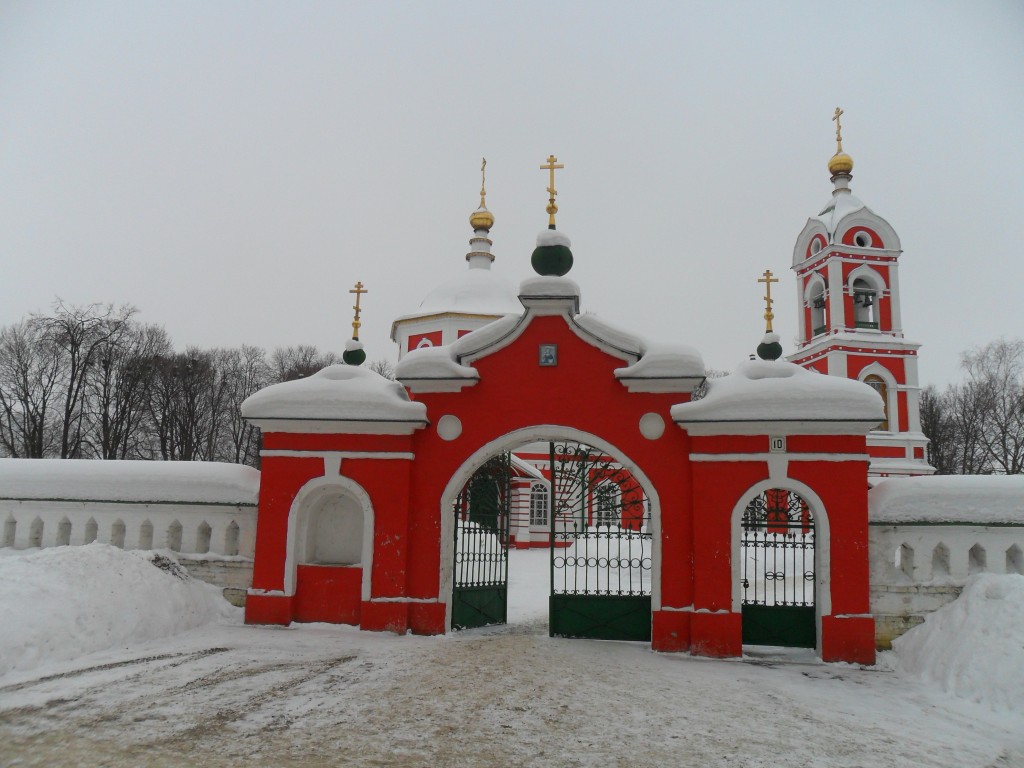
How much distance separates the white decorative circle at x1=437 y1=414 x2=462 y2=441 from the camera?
10469 mm

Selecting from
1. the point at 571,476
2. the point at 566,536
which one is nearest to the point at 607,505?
the point at 571,476

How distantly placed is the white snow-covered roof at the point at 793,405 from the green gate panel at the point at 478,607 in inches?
151

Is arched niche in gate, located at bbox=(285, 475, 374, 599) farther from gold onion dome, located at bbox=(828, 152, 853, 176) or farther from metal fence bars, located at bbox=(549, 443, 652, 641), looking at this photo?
gold onion dome, located at bbox=(828, 152, 853, 176)

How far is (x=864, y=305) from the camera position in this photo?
96.5 feet

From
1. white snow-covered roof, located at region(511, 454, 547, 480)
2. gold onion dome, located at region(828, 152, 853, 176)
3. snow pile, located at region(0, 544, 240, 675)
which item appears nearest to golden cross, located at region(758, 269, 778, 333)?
snow pile, located at region(0, 544, 240, 675)

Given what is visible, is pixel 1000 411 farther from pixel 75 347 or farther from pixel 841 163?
pixel 75 347

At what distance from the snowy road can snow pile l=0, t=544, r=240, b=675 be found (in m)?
0.37

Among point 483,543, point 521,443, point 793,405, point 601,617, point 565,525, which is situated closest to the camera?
point 793,405

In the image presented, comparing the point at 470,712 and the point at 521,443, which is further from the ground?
the point at 521,443

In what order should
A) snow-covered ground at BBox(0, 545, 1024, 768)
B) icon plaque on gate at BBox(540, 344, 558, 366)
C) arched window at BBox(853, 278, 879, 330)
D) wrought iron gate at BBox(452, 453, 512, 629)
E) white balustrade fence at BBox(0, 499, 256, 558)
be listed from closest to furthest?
snow-covered ground at BBox(0, 545, 1024, 768), icon plaque on gate at BBox(540, 344, 558, 366), white balustrade fence at BBox(0, 499, 256, 558), wrought iron gate at BBox(452, 453, 512, 629), arched window at BBox(853, 278, 879, 330)

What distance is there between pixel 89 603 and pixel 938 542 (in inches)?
384

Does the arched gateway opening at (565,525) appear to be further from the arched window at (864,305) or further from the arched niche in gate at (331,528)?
the arched window at (864,305)

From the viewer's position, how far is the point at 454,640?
964 centimetres

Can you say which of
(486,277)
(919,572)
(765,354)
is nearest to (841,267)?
(486,277)
